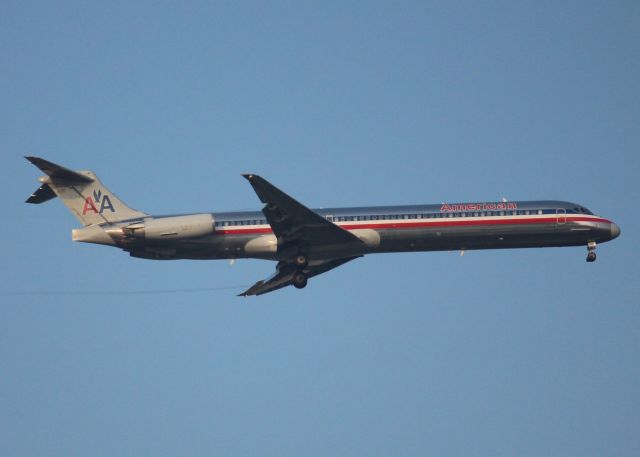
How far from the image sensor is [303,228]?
41.1m

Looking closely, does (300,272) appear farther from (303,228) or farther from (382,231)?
(382,231)

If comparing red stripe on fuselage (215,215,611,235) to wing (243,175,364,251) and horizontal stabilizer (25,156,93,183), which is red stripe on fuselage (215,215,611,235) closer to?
wing (243,175,364,251)

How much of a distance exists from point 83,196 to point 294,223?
31.2ft

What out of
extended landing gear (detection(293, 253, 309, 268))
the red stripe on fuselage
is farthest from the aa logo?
extended landing gear (detection(293, 253, 309, 268))

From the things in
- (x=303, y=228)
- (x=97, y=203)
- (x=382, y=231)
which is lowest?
(x=382, y=231)

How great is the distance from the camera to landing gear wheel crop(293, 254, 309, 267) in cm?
4269

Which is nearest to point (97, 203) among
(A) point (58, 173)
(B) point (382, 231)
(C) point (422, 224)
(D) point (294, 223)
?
(A) point (58, 173)

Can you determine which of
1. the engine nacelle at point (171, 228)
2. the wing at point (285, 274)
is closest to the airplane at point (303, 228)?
the engine nacelle at point (171, 228)

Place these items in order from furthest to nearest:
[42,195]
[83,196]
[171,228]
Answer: [83,196]
[42,195]
[171,228]

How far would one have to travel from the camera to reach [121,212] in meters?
42.6

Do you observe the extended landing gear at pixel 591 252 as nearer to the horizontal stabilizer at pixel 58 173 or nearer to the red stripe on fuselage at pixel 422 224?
the red stripe on fuselage at pixel 422 224

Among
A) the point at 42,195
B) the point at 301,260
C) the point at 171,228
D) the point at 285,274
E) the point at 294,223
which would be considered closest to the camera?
the point at 171,228

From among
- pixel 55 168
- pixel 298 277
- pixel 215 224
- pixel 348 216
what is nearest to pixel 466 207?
pixel 348 216

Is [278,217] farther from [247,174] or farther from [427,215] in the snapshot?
[427,215]
